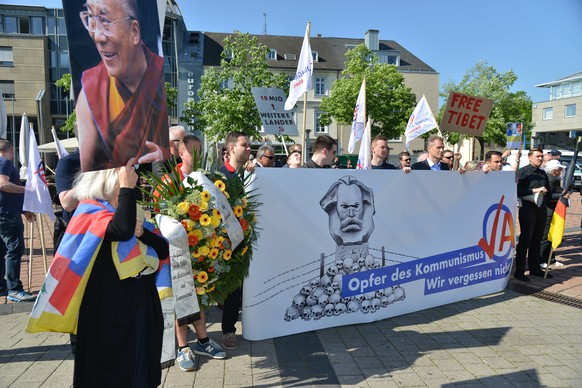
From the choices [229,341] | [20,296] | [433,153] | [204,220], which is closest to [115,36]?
[204,220]

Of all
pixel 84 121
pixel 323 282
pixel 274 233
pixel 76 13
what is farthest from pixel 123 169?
pixel 323 282

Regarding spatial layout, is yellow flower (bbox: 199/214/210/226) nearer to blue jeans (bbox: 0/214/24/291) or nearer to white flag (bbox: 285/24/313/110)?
blue jeans (bbox: 0/214/24/291)

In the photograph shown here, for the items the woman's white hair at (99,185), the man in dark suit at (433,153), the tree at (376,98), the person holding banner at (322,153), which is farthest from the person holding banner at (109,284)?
the tree at (376,98)

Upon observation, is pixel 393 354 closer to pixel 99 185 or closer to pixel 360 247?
pixel 360 247

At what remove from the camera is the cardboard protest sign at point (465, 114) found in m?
6.07

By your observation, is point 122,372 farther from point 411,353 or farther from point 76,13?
point 411,353

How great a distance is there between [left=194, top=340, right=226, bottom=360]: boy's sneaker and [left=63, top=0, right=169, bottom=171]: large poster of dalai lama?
2.13m

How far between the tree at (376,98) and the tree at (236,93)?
1001 cm

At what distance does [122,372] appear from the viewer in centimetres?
272

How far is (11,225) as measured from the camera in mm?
6133

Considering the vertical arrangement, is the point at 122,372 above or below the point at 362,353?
above

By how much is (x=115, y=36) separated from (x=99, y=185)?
0.84 meters

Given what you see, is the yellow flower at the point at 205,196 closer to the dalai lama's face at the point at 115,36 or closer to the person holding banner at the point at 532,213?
the dalai lama's face at the point at 115,36

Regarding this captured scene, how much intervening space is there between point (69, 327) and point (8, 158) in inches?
182
